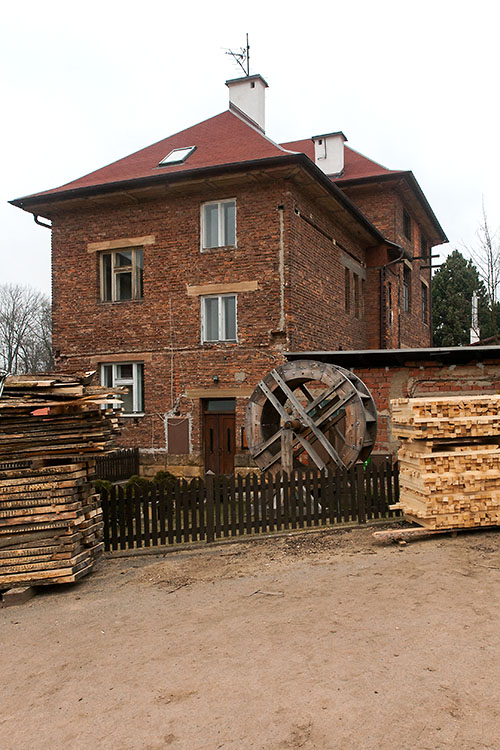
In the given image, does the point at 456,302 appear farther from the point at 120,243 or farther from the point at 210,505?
the point at 210,505

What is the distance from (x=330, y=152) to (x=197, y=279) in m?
9.19

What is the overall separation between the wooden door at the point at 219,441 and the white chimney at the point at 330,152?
34.9ft

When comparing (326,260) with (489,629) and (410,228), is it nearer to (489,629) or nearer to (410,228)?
(410,228)

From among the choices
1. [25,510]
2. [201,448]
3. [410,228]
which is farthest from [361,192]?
[25,510]

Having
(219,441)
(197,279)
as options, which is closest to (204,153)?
(197,279)

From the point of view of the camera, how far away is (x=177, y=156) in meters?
17.2

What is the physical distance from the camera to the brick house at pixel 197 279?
14.7 meters

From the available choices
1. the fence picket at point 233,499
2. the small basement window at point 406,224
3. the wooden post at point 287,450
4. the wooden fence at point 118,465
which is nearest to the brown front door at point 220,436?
the wooden fence at point 118,465

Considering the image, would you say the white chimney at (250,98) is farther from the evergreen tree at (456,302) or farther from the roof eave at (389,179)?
the evergreen tree at (456,302)

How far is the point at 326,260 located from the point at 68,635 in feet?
43.0

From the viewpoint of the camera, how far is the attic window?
16.7 meters

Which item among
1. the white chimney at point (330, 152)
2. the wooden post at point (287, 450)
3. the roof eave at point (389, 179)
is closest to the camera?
the wooden post at point (287, 450)

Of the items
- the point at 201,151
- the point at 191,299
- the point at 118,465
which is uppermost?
the point at 201,151

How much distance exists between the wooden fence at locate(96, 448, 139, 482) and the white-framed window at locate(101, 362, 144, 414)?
4.14ft
